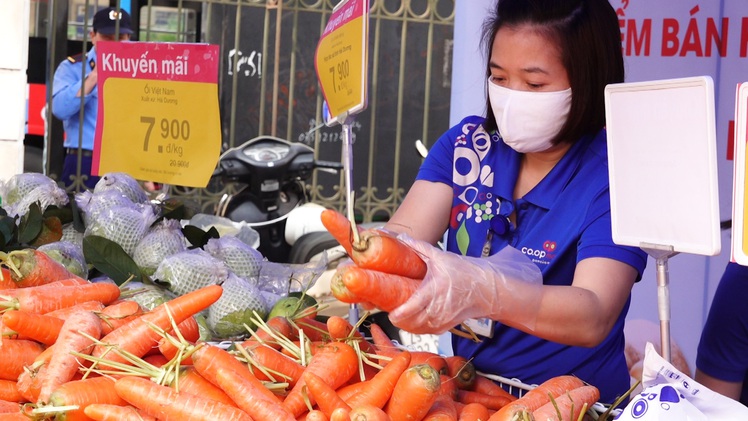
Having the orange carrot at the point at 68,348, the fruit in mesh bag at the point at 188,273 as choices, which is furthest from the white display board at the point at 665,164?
the fruit in mesh bag at the point at 188,273

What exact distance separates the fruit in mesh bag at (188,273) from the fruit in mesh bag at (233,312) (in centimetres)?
7

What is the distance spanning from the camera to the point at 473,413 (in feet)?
5.45

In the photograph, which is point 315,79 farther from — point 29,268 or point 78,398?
point 78,398

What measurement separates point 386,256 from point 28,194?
5.78 feet

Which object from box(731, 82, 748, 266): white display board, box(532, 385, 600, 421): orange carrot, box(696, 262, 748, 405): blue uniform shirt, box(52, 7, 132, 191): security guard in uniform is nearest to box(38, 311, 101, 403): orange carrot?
box(532, 385, 600, 421): orange carrot

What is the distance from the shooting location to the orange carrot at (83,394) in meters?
1.64

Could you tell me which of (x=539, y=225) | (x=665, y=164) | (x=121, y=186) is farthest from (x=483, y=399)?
(x=121, y=186)

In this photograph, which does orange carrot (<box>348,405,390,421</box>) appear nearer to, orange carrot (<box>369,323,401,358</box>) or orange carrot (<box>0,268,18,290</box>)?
orange carrot (<box>369,323,401,358</box>)

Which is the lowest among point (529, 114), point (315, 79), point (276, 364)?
point (276, 364)

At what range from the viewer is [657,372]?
144 cm

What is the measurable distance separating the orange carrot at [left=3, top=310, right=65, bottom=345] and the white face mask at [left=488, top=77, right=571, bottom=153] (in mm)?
1027

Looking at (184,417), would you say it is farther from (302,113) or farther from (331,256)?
(302,113)

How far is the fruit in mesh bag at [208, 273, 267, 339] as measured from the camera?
2391 mm

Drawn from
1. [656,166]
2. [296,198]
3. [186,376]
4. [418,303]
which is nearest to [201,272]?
[186,376]
